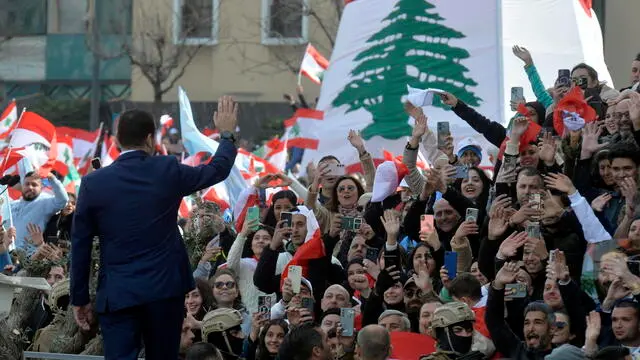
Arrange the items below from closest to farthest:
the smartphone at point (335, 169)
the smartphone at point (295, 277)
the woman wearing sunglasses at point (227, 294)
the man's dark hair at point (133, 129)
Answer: the man's dark hair at point (133, 129), the smartphone at point (295, 277), the woman wearing sunglasses at point (227, 294), the smartphone at point (335, 169)

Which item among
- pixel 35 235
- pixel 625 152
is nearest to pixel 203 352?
pixel 625 152

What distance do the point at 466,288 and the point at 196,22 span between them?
32854 millimetres

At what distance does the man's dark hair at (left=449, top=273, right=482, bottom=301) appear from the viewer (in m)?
11.4

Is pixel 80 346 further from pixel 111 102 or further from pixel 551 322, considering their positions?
pixel 111 102

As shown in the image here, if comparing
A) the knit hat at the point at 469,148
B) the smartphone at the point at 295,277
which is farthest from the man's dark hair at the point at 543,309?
the knit hat at the point at 469,148

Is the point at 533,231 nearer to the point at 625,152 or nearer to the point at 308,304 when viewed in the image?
the point at 625,152

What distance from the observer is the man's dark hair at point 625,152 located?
37.7ft

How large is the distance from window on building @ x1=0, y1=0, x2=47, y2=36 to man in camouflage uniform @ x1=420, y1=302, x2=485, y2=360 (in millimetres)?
A: 38043

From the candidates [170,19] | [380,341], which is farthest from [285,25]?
[380,341]

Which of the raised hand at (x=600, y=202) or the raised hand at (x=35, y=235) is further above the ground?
the raised hand at (x=600, y=202)

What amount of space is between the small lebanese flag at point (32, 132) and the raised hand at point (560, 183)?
30.2 ft

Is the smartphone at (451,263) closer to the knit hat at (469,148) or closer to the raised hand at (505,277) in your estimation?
the raised hand at (505,277)

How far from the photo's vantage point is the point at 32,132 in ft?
64.8

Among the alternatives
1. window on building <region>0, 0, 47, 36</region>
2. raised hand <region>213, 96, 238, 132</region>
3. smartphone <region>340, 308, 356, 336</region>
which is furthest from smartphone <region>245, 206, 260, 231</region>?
window on building <region>0, 0, 47, 36</region>
